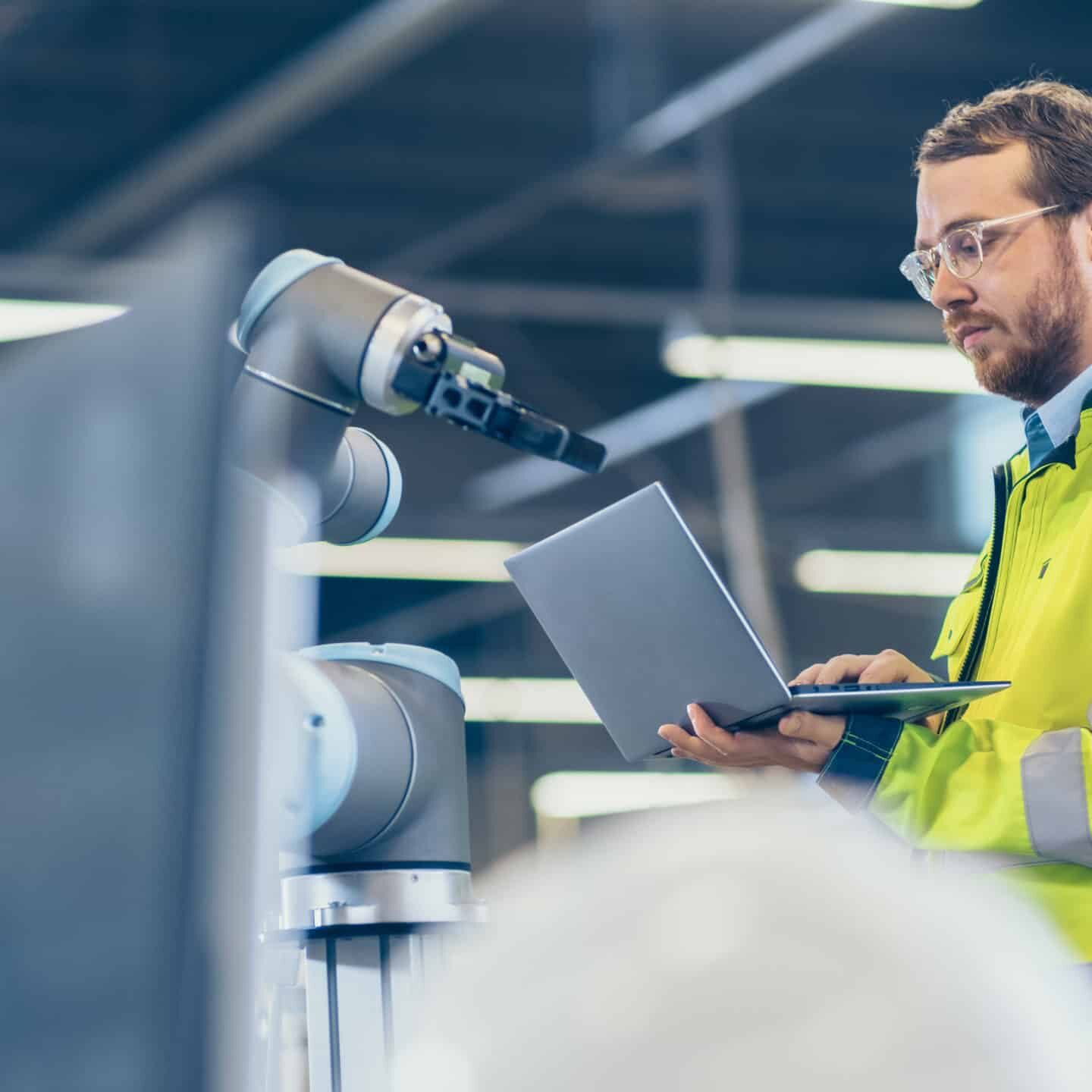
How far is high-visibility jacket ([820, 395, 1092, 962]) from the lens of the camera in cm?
121

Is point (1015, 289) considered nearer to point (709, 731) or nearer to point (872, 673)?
point (872, 673)

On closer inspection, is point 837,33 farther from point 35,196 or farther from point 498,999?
point 498,999

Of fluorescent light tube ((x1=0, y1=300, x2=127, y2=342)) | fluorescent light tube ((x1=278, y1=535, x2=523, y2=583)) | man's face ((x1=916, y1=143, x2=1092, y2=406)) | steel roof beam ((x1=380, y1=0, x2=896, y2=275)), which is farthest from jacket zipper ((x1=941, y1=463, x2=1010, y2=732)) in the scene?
fluorescent light tube ((x1=278, y1=535, x2=523, y2=583))

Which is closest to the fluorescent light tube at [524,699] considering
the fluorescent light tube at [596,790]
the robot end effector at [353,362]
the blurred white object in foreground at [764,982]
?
the fluorescent light tube at [596,790]

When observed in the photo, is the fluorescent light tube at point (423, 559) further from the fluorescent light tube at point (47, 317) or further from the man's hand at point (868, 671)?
the fluorescent light tube at point (47, 317)

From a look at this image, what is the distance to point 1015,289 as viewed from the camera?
1.54 metres

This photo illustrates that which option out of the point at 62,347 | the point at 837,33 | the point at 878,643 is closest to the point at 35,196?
the point at 837,33

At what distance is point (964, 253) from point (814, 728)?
0.59 metres

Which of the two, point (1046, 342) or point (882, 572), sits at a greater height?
point (882, 572)

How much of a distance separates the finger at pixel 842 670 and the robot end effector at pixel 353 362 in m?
0.76

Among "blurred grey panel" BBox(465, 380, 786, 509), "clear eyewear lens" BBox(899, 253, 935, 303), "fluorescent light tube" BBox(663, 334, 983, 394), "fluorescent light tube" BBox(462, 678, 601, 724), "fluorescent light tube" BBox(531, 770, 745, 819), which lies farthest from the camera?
"fluorescent light tube" BBox(462, 678, 601, 724)

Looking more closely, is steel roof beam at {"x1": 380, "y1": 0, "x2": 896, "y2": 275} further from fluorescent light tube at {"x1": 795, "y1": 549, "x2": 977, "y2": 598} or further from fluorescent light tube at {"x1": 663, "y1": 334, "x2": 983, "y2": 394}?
fluorescent light tube at {"x1": 795, "y1": 549, "x2": 977, "y2": 598}

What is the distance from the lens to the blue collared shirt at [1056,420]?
4.72ft

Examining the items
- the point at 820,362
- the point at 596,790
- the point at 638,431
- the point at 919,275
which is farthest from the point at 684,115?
the point at 596,790
